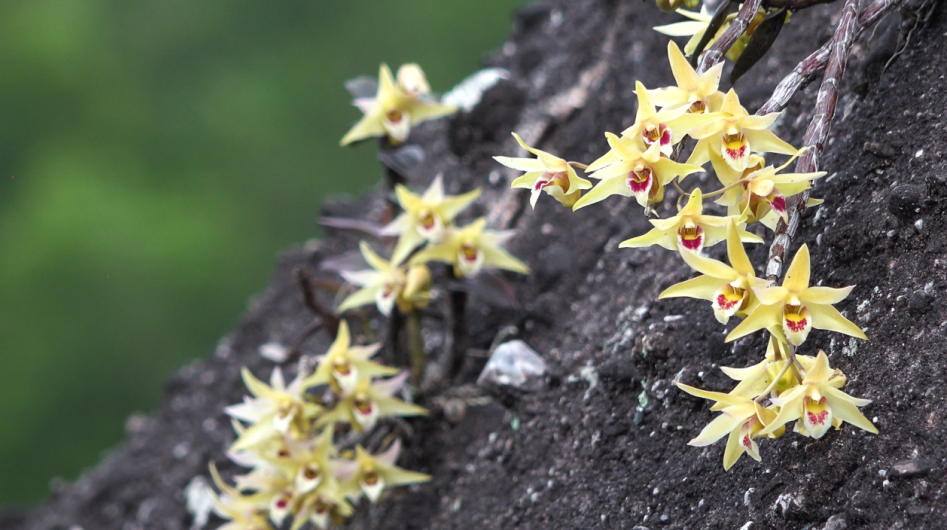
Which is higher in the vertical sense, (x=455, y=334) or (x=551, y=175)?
(x=551, y=175)

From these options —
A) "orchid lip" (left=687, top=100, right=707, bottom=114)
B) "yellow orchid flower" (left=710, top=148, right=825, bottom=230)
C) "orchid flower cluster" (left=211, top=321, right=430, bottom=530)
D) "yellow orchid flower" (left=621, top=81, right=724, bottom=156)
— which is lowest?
"orchid flower cluster" (left=211, top=321, right=430, bottom=530)

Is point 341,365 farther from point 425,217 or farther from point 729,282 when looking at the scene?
point 729,282

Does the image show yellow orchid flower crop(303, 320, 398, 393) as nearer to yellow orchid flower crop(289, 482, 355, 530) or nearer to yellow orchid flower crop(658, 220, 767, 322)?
yellow orchid flower crop(289, 482, 355, 530)

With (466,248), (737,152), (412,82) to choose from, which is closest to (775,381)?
(737,152)

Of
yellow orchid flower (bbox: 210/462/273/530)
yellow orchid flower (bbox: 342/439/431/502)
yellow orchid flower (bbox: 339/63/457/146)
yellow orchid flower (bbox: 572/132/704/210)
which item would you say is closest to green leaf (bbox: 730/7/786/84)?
yellow orchid flower (bbox: 572/132/704/210)

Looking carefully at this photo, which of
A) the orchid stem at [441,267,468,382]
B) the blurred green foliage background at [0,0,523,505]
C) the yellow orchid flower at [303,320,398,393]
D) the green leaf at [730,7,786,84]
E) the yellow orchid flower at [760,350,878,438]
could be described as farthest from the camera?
the blurred green foliage background at [0,0,523,505]

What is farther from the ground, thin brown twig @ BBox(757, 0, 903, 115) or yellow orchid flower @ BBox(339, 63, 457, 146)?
yellow orchid flower @ BBox(339, 63, 457, 146)

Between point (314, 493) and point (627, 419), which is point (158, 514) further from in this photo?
point (627, 419)
